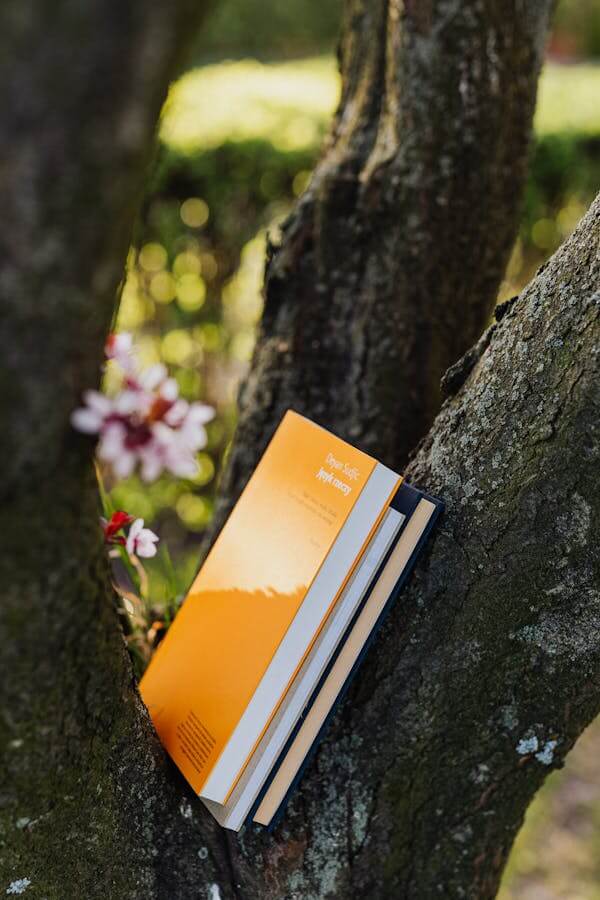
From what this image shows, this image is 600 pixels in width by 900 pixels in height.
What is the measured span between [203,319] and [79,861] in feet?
9.27

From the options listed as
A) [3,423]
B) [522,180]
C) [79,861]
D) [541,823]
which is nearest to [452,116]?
[522,180]

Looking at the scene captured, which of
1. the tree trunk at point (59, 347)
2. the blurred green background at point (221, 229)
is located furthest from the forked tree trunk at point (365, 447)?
the blurred green background at point (221, 229)

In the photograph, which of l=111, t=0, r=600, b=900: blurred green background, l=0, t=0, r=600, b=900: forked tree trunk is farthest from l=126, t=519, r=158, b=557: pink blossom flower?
l=111, t=0, r=600, b=900: blurred green background

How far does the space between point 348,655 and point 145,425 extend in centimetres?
48

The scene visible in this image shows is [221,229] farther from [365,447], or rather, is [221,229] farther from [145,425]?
[145,425]

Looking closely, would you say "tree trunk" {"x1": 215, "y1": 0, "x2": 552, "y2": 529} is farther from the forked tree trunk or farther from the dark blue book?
the dark blue book

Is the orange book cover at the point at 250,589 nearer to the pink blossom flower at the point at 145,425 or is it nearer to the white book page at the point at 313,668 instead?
the white book page at the point at 313,668

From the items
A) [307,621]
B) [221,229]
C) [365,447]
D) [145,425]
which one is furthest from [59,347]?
[221,229]

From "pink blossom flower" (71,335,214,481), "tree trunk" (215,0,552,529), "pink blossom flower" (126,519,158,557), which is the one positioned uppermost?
"tree trunk" (215,0,552,529)

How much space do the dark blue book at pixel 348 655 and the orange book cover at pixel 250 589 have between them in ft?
0.26

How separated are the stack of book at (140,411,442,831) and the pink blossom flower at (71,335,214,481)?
0.34m

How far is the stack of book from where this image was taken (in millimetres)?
1024

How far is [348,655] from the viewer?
1.06 metres

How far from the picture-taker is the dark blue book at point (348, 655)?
105cm
